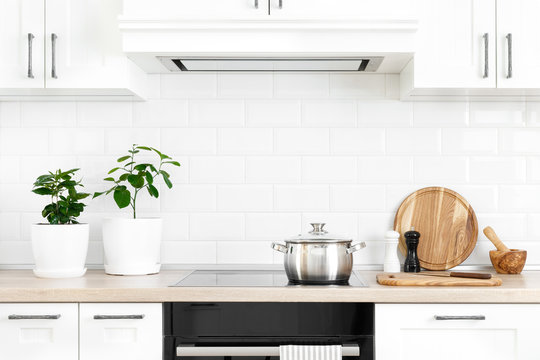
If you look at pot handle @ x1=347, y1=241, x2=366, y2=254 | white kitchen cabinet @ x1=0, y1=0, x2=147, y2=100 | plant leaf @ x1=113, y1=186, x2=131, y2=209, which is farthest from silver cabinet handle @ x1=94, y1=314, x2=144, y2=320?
white kitchen cabinet @ x1=0, y1=0, x2=147, y2=100

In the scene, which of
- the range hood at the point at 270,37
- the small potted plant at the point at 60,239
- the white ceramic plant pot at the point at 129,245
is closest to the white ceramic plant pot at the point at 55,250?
the small potted plant at the point at 60,239

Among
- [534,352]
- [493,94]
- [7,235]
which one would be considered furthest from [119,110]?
[534,352]

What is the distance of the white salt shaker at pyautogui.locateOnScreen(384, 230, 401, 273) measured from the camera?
2482 millimetres

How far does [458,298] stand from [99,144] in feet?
5.22

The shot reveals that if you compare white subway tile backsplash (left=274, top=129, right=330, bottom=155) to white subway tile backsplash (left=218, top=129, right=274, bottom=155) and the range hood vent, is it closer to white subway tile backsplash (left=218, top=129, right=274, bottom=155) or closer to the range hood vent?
white subway tile backsplash (left=218, top=129, right=274, bottom=155)

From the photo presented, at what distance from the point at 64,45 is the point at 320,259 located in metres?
1.24

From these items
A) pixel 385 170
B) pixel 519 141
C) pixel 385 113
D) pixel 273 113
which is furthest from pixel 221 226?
pixel 519 141

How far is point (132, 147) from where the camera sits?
2627mm

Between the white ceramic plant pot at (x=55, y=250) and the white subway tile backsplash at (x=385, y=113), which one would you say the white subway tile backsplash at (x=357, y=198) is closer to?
the white subway tile backsplash at (x=385, y=113)

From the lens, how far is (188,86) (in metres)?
2.66

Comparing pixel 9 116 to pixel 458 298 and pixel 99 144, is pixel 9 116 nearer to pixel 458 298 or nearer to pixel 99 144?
pixel 99 144

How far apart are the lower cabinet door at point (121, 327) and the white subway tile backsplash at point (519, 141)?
160 centimetres

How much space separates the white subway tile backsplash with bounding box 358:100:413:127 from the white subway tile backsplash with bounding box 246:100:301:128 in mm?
279

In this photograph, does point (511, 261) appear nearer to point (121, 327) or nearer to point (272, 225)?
point (272, 225)
